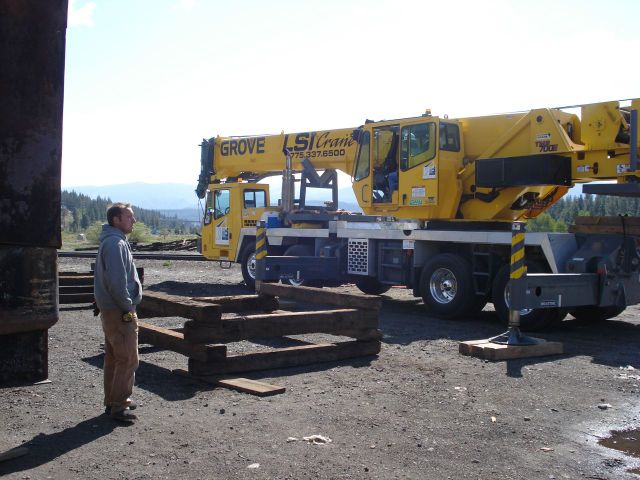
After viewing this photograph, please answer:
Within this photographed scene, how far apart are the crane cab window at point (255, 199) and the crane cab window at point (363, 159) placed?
187 inches

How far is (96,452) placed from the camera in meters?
5.44

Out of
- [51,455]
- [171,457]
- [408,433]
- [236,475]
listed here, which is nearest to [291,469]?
[236,475]

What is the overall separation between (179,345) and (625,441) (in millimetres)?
4632

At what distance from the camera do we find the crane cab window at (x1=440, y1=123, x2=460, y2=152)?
14.1m

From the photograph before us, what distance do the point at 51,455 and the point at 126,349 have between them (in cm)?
119

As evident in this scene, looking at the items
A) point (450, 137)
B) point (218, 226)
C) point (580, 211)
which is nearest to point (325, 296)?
point (450, 137)

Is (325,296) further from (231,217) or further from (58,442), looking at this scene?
(231,217)

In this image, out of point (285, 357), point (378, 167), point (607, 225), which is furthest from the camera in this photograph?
point (378, 167)

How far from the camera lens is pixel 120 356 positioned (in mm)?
6328

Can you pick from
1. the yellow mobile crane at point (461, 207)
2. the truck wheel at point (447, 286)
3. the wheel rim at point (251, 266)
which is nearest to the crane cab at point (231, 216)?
the wheel rim at point (251, 266)

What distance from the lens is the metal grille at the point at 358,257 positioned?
15.4 m

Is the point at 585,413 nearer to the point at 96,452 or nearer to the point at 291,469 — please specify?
the point at 291,469

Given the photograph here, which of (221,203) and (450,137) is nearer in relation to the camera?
(450,137)

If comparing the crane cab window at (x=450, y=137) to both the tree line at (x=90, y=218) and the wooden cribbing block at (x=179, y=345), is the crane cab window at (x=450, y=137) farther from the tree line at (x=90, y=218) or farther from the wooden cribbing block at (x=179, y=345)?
the tree line at (x=90, y=218)
